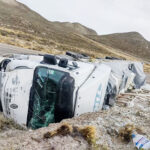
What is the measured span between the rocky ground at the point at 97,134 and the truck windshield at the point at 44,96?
277mm

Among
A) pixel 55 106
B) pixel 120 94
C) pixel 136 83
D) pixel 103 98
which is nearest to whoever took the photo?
pixel 55 106

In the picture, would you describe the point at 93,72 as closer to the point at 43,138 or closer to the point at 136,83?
the point at 43,138

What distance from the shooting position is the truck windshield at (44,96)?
3.25 metres

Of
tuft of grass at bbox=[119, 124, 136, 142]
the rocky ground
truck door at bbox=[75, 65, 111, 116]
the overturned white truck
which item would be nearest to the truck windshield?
the overturned white truck

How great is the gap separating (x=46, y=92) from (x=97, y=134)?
103 centimetres

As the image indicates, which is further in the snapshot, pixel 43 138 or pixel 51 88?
pixel 51 88

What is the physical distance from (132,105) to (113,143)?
1.97 m

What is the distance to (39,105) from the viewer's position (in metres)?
3.29

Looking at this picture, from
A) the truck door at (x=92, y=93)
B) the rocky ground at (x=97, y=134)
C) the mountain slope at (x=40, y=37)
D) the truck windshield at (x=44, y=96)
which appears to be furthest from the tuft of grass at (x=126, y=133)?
the mountain slope at (x=40, y=37)

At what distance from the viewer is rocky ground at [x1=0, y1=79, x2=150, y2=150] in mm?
2512

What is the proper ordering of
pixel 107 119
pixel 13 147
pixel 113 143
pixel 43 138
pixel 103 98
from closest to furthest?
pixel 13 147 → pixel 43 138 → pixel 113 143 → pixel 107 119 → pixel 103 98

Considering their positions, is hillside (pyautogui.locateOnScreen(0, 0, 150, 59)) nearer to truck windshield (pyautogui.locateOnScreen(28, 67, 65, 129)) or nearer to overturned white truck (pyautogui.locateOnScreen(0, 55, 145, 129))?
overturned white truck (pyautogui.locateOnScreen(0, 55, 145, 129))

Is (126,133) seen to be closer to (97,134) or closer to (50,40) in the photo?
(97,134)

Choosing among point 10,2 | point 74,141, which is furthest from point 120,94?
point 10,2
